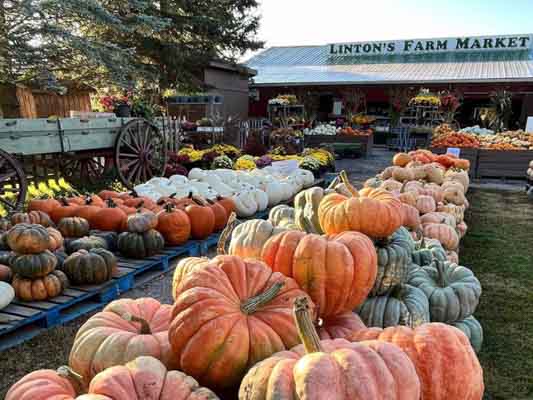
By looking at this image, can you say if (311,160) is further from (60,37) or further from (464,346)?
(464,346)

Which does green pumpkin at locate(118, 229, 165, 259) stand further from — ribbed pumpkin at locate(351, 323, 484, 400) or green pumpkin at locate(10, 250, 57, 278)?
ribbed pumpkin at locate(351, 323, 484, 400)

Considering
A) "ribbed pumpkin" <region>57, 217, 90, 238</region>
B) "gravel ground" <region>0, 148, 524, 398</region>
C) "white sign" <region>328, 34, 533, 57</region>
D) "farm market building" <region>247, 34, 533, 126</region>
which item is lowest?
"gravel ground" <region>0, 148, 524, 398</region>

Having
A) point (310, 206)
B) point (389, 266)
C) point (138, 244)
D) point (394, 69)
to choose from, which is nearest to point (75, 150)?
point (138, 244)

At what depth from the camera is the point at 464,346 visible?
1.45 metres

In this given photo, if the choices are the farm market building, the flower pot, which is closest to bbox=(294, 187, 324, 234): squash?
the flower pot

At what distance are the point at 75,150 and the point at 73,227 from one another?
7.77 feet

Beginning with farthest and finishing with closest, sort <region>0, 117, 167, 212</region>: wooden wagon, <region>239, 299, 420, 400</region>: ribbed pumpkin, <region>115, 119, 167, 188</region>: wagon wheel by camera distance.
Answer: <region>115, 119, 167, 188</region>: wagon wheel
<region>0, 117, 167, 212</region>: wooden wagon
<region>239, 299, 420, 400</region>: ribbed pumpkin

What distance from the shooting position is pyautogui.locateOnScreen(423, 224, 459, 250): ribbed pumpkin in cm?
414

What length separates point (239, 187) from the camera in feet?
22.5

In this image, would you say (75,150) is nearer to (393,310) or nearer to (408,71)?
(393,310)

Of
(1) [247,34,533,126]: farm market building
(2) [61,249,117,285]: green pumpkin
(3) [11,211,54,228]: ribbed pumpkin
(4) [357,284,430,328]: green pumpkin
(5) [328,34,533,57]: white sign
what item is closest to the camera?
(4) [357,284,430,328]: green pumpkin

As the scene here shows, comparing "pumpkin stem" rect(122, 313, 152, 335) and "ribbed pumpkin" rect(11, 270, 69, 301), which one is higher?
"pumpkin stem" rect(122, 313, 152, 335)

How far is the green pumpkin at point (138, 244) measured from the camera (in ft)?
14.2

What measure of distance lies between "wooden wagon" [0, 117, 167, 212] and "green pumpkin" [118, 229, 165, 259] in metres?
1.57
